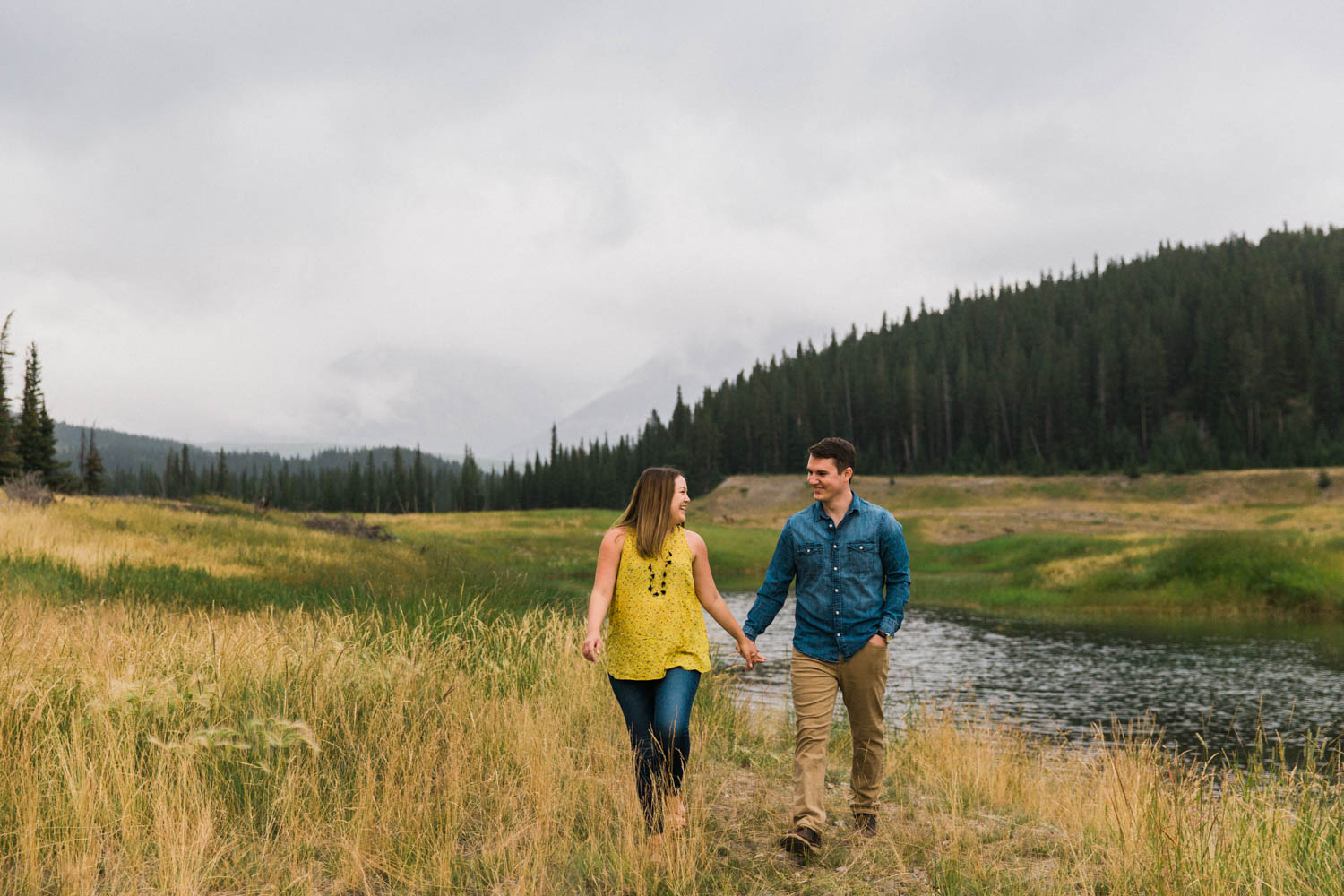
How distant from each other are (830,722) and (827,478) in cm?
163

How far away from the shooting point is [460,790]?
18.2ft

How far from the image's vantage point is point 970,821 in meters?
6.10

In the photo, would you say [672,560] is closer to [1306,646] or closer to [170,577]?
[170,577]

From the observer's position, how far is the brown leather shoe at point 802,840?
5359 mm

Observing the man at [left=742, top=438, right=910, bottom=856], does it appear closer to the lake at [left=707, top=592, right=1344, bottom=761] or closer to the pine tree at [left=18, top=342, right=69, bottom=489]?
the lake at [left=707, top=592, right=1344, bottom=761]

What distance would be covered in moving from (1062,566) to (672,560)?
4078 cm

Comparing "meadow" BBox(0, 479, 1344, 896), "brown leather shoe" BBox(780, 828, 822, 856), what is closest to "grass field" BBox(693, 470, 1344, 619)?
"meadow" BBox(0, 479, 1344, 896)

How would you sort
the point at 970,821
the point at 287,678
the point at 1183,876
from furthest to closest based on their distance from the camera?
the point at 287,678, the point at 970,821, the point at 1183,876

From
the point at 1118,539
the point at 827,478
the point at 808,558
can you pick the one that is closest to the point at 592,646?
the point at 808,558

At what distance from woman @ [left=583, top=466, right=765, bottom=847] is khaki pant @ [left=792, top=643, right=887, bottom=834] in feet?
2.90

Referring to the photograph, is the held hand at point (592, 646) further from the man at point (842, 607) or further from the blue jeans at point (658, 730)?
the man at point (842, 607)

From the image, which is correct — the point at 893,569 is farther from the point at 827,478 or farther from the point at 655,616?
the point at 655,616

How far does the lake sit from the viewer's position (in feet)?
53.9

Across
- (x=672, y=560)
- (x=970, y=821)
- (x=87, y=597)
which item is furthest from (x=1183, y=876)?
(x=87, y=597)
